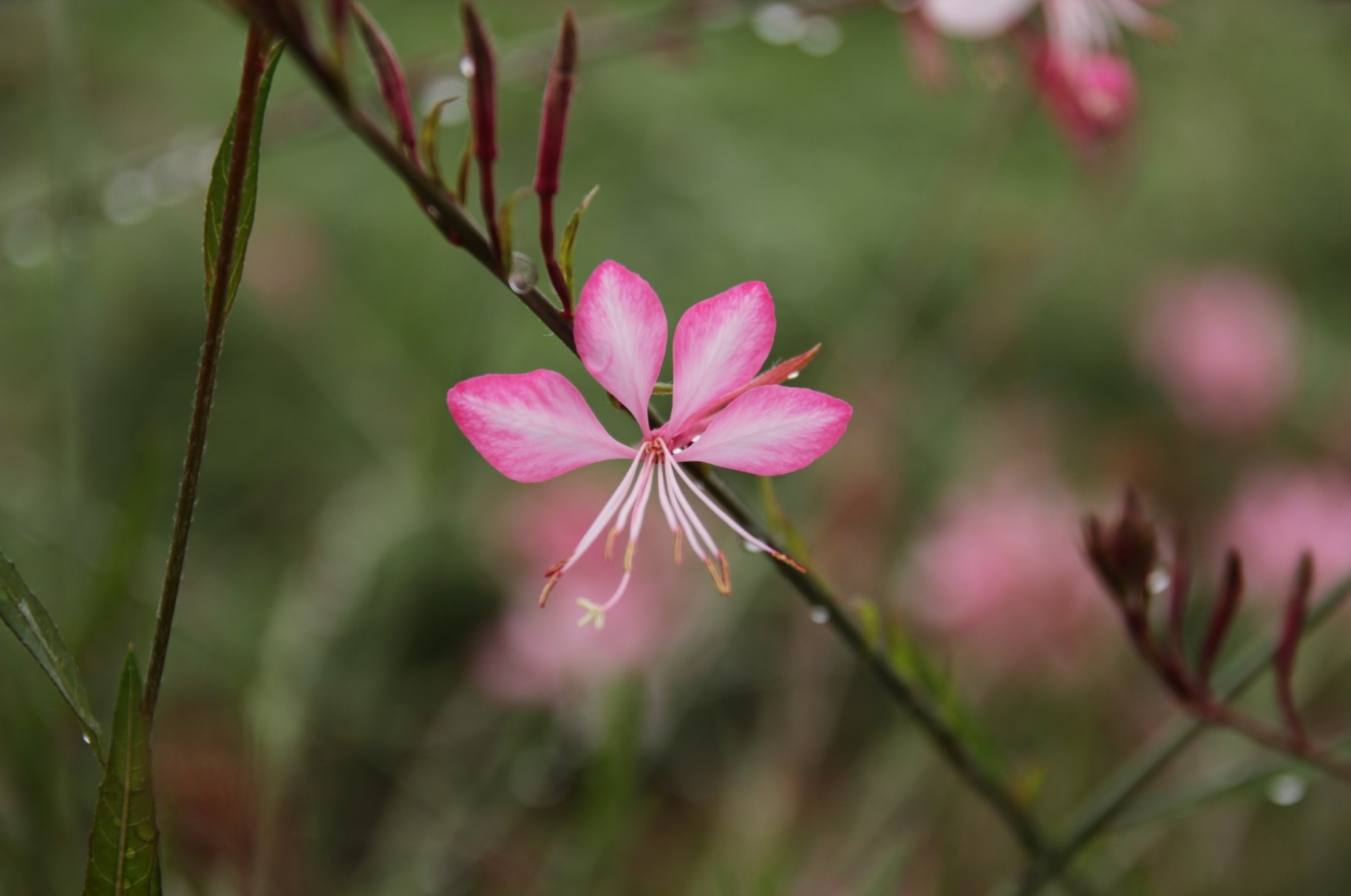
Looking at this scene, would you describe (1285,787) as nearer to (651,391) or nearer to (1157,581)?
(1157,581)

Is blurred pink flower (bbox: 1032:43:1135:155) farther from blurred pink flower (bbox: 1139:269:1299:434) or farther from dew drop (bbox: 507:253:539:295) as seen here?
blurred pink flower (bbox: 1139:269:1299:434)

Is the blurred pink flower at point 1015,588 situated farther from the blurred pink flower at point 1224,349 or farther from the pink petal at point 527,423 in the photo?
the pink petal at point 527,423

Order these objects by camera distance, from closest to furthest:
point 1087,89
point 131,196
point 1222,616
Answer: point 1222,616
point 1087,89
point 131,196

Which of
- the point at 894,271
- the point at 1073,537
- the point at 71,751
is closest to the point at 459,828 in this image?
the point at 71,751

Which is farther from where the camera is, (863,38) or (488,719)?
(863,38)

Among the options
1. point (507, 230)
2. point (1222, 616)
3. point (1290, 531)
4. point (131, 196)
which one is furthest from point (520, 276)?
point (1290, 531)

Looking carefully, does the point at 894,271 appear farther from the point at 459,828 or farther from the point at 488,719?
the point at 459,828

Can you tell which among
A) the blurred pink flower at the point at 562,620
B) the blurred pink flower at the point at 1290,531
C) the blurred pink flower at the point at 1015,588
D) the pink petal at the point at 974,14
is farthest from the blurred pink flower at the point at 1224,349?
the pink petal at the point at 974,14
